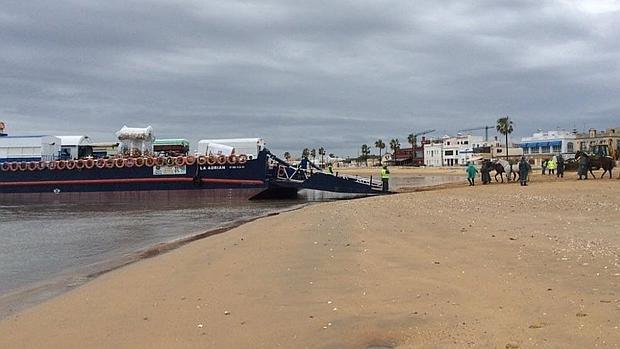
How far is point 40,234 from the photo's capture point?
56.1 feet

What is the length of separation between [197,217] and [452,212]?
36.8 ft

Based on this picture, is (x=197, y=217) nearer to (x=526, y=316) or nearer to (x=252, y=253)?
(x=252, y=253)

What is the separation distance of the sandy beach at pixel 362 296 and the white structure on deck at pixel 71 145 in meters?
36.3

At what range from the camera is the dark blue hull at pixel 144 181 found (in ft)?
111

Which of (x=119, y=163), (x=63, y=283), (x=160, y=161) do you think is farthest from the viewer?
(x=119, y=163)

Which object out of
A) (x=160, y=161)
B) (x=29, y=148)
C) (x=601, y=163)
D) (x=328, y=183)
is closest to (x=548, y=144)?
(x=601, y=163)

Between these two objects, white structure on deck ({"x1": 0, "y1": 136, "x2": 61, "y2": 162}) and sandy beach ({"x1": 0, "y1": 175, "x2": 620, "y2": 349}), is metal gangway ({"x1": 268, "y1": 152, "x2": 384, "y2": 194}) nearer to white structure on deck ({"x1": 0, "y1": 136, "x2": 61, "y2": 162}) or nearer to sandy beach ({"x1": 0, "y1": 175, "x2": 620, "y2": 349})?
white structure on deck ({"x1": 0, "y1": 136, "x2": 61, "y2": 162})

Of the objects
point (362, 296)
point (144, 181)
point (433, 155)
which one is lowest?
point (362, 296)

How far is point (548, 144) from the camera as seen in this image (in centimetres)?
10356

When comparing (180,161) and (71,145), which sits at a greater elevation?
(71,145)

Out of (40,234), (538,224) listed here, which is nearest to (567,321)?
(538,224)

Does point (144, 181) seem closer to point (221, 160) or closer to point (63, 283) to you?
point (221, 160)

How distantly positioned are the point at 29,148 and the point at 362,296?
41888 mm

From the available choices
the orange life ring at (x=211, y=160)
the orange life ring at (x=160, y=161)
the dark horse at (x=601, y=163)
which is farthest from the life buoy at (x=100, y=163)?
the dark horse at (x=601, y=163)
